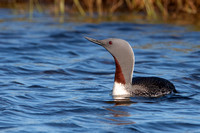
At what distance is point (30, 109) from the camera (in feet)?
18.5

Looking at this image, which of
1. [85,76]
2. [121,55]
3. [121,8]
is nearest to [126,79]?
[121,55]

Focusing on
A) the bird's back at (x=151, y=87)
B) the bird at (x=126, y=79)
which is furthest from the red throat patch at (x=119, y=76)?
the bird's back at (x=151, y=87)

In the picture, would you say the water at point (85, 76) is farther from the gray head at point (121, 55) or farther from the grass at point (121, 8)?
the grass at point (121, 8)

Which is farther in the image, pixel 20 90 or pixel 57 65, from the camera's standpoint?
pixel 57 65

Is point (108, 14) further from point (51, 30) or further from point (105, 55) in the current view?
point (105, 55)

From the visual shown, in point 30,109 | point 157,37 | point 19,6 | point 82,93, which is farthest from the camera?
point 19,6

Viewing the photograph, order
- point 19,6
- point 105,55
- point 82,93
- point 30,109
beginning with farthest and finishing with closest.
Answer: point 19,6, point 105,55, point 82,93, point 30,109

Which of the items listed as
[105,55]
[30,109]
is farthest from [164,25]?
[30,109]

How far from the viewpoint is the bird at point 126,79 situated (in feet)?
20.2

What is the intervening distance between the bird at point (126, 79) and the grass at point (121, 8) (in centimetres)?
693

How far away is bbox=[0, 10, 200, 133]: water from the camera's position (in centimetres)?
518

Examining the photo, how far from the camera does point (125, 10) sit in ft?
49.8

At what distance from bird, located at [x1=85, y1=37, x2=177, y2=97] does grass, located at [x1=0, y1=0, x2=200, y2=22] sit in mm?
6926

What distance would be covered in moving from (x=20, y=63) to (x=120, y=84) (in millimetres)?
3137
